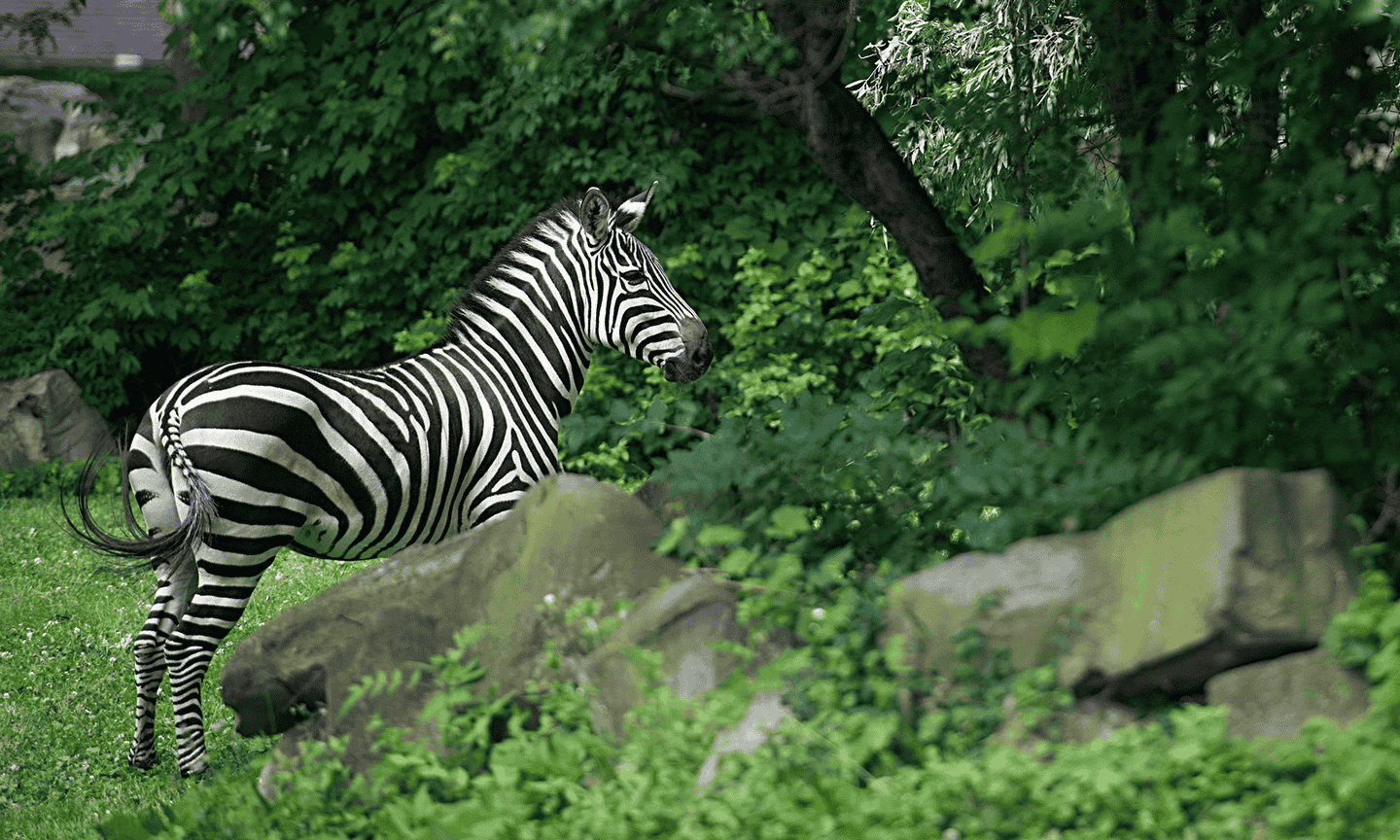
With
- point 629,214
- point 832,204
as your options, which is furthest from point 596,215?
point 832,204

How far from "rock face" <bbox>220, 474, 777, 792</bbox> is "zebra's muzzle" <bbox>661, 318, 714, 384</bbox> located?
1.54m

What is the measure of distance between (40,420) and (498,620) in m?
8.32

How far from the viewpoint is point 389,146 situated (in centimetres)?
939

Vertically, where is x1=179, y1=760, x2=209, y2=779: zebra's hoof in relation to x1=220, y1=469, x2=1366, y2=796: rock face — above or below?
below

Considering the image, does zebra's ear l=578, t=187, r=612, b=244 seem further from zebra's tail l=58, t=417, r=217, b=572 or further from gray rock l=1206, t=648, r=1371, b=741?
gray rock l=1206, t=648, r=1371, b=741

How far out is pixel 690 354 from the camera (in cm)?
499

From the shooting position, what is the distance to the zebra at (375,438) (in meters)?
4.16

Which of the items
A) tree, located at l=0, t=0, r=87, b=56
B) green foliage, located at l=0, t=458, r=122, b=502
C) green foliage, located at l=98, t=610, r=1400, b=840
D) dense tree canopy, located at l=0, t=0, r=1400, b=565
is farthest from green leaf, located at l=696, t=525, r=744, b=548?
tree, located at l=0, t=0, r=87, b=56

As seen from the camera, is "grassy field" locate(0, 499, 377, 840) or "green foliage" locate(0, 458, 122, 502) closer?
"grassy field" locate(0, 499, 377, 840)

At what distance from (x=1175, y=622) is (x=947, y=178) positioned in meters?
3.91

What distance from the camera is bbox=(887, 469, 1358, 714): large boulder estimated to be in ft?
8.41

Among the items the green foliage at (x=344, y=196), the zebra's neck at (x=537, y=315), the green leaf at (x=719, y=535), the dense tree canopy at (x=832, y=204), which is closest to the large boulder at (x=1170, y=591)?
the dense tree canopy at (x=832, y=204)

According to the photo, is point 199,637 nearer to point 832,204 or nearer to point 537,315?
point 537,315

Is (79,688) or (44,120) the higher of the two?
(44,120)
